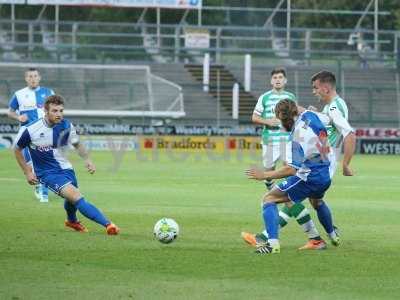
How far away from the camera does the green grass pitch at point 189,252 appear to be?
975 centimetres

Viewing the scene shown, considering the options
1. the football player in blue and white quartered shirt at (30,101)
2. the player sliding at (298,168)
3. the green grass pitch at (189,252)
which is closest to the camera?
the green grass pitch at (189,252)

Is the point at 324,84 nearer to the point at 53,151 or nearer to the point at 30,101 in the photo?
the point at 53,151

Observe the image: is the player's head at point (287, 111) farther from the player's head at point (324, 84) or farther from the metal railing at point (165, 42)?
the metal railing at point (165, 42)

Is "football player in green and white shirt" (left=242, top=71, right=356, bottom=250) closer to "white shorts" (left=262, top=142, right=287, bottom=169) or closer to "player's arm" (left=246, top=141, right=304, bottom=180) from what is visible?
"player's arm" (left=246, top=141, right=304, bottom=180)

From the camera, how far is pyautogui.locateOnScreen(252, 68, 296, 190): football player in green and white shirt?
18.0 meters

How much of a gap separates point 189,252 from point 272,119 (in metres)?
6.23

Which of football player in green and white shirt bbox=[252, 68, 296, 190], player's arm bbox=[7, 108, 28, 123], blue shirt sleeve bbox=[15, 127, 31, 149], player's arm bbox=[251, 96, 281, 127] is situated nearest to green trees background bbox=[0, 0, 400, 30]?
player's arm bbox=[7, 108, 28, 123]

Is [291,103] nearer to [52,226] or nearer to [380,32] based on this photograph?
[52,226]

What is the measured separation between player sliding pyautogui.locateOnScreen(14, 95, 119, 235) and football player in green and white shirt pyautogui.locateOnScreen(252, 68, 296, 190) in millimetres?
4374

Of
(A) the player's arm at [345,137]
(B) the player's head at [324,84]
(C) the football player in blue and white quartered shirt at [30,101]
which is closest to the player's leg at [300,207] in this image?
(A) the player's arm at [345,137]

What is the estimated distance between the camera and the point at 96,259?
1153cm

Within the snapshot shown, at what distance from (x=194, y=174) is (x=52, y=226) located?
12047 mm

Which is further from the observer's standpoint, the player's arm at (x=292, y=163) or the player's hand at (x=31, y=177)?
the player's hand at (x=31, y=177)

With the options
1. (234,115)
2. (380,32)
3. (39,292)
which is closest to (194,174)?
(234,115)
